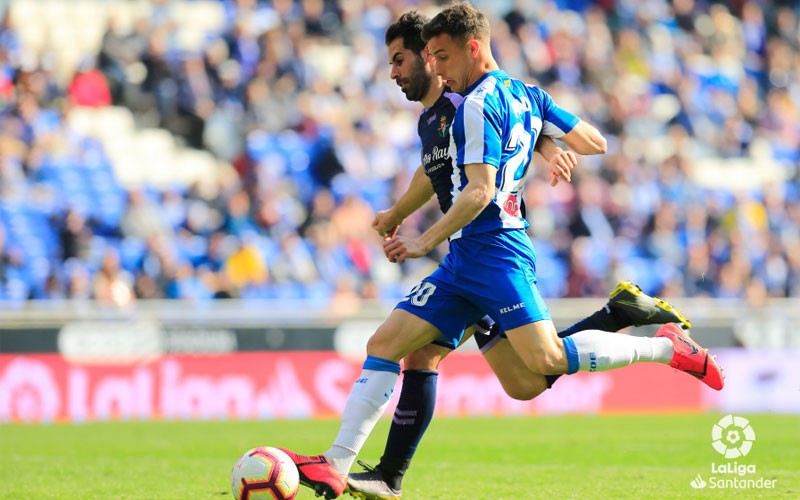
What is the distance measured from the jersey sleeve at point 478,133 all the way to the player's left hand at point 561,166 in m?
0.30

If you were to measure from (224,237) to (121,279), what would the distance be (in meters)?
1.72

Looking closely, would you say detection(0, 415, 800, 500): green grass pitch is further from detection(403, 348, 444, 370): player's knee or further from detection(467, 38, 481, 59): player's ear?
detection(467, 38, 481, 59): player's ear

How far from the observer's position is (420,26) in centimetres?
708

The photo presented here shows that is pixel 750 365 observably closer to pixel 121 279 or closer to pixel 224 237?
pixel 224 237

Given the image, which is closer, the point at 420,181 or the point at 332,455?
the point at 332,455

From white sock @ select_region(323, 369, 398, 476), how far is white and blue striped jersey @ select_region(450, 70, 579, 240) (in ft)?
2.98

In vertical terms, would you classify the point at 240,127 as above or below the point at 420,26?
above

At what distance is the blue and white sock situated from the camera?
6492 millimetres

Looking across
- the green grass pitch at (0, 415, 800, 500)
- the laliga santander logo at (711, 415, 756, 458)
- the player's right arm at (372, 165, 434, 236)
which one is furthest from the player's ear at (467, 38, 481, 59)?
the laliga santander logo at (711, 415, 756, 458)

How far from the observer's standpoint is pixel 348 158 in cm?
1770

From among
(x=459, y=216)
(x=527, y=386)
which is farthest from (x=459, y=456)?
(x=459, y=216)

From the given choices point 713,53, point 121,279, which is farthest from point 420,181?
point 713,53

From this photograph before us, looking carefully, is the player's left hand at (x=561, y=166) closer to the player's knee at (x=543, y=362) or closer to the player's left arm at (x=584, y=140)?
the player's left arm at (x=584, y=140)

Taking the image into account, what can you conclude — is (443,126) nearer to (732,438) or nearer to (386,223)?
(386,223)
